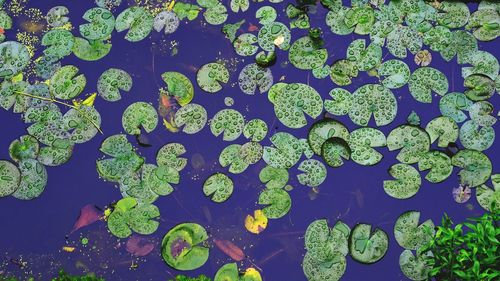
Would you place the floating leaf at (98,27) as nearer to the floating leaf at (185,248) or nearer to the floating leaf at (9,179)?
the floating leaf at (9,179)

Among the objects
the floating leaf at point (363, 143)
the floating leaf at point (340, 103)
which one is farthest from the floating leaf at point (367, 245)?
the floating leaf at point (340, 103)

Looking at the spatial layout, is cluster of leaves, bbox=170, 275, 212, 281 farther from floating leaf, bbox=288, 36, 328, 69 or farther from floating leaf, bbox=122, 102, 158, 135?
floating leaf, bbox=288, 36, 328, 69

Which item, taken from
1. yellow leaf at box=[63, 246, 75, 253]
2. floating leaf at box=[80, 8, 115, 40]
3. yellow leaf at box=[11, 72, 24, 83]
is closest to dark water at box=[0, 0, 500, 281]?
yellow leaf at box=[63, 246, 75, 253]

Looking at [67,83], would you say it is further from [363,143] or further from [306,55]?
[363,143]

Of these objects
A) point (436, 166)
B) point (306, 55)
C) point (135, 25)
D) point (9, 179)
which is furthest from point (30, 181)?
point (436, 166)

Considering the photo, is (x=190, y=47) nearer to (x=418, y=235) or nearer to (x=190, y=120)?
(x=190, y=120)

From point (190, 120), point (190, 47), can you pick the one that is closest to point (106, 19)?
point (190, 47)

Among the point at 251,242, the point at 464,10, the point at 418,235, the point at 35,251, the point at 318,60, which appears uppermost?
the point at 464,10
